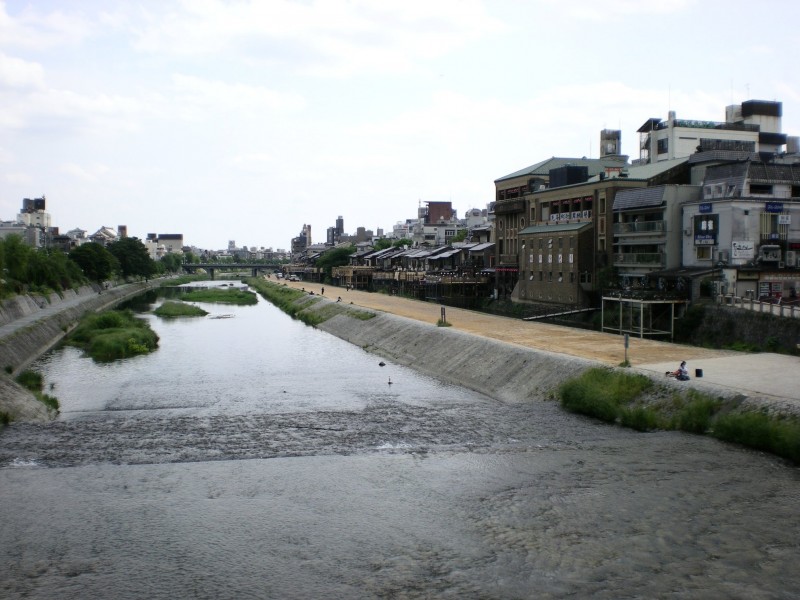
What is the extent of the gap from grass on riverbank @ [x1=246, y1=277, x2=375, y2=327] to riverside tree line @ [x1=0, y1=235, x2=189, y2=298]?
27.0 m

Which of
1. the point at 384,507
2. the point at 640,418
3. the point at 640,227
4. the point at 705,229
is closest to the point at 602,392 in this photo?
the point at 640,418

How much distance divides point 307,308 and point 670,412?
66.1 metres

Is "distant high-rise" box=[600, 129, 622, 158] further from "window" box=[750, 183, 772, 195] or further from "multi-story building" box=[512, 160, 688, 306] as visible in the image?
"window" box=[750, 183, 772, 195]

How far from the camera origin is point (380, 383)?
37.2 meters

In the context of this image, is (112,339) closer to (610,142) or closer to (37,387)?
(37,387)

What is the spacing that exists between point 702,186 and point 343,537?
38.5 metres

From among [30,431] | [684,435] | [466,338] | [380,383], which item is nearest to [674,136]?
[466,338]

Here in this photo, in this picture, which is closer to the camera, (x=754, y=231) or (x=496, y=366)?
(x=496, y=366)

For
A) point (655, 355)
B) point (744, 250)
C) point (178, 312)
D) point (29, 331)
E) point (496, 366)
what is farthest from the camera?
point (178, 312)

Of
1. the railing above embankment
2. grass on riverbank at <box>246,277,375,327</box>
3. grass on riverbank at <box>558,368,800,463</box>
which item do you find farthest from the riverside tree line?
the railing above embankment

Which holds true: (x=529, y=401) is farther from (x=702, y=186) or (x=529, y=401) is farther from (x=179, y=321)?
(x=179, y=321)

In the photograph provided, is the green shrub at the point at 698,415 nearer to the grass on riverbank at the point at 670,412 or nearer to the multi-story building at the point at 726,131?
the grass on riverbank at the point at 670,412

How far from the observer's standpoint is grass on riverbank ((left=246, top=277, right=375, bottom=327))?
229ft

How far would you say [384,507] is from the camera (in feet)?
59.6
